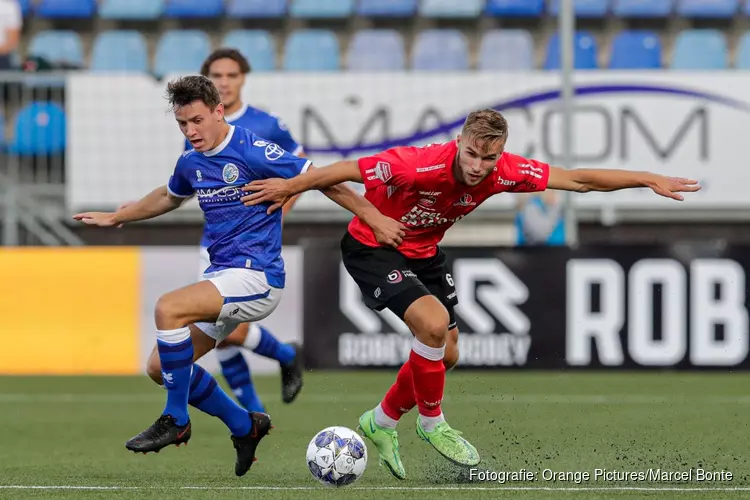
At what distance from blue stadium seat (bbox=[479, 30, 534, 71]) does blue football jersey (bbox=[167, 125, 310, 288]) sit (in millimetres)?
8760

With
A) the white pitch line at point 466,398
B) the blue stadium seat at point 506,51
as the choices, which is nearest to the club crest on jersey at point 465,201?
the white pitch line at point 466,398

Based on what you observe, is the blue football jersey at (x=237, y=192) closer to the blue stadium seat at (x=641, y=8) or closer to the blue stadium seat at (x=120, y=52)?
the blue stadium seat at (x=120, y=52)

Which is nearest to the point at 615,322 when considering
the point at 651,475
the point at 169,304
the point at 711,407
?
the point at 711,407

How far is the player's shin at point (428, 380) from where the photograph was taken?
6.14 meters

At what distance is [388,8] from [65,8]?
12.5ft

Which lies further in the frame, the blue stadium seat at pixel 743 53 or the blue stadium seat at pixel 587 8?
the blue stadium seat at pixel 587 8

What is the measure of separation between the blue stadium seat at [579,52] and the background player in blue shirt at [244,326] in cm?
735

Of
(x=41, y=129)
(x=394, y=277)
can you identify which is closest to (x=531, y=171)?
(x=394, y=277)

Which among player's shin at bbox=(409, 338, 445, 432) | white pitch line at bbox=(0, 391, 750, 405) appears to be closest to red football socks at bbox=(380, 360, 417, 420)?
player's shin at bbox=(409, 338, 445, 432)

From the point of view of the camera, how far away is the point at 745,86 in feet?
43.1

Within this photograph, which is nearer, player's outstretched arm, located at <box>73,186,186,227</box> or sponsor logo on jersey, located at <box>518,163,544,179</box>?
sponsor logo on jersey, located at <box>518,163,544,179</box>

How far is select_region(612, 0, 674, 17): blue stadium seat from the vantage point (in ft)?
50.5

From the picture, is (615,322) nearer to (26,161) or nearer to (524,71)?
(524,71)

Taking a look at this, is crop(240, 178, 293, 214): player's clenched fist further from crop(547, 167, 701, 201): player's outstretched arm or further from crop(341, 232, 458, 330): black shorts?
crop(547, 167, 701, 201): player's outstretched arm
